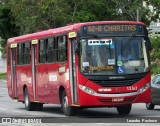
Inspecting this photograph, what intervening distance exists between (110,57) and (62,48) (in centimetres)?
206

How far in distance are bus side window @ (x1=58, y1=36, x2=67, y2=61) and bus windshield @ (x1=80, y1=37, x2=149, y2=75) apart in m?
1.22

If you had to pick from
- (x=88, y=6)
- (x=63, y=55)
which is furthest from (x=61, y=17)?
(x=63, y=55)

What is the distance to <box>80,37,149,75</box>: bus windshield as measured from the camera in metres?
18.0

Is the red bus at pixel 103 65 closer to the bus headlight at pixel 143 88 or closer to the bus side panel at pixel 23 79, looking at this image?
the bus headlight at pixel 143 88

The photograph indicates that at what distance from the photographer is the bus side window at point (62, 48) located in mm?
19202

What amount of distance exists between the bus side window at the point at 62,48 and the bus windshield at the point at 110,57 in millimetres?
1220

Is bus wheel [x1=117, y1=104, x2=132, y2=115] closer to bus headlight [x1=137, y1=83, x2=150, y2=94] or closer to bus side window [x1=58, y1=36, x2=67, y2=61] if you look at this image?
bus headlight [x1=137, y1=83, x2=150, y2=94]

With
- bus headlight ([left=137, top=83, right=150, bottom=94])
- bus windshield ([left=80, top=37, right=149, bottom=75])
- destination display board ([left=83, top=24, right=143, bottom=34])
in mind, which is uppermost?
destination display board ([left=83, top=24, right=143, bottom=34])

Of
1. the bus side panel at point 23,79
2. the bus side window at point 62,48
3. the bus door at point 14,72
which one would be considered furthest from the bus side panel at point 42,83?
the bus door at point 14,72

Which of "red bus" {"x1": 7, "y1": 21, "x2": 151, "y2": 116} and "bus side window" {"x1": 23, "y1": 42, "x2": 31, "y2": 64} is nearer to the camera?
"red bus" {"x1": 7, "y1": 21, "x2": 151, "y2": 116}

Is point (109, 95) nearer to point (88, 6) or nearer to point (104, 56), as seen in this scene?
point (104, 56)

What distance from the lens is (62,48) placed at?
19438mm

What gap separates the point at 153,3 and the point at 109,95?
84.9 feet

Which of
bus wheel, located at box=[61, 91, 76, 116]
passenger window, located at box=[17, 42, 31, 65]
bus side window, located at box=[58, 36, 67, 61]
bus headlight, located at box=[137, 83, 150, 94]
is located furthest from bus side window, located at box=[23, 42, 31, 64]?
bus headlight, located at box=[137, 83, 150, 94]
